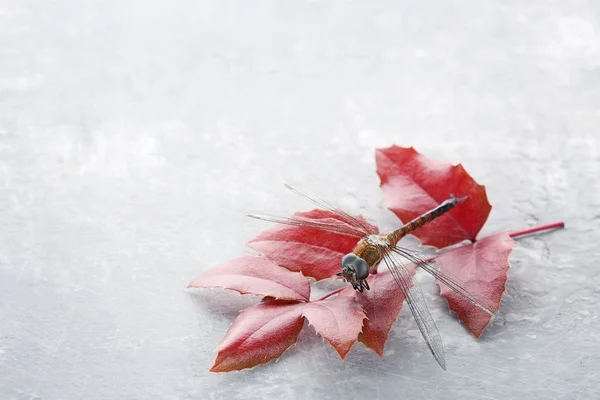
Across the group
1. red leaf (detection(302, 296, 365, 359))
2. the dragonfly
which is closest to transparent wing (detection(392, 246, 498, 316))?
the dragonfly

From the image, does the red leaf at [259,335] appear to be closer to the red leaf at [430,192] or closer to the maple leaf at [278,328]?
the maple leaf at [278,328]

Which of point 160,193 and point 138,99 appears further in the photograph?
point 138,99

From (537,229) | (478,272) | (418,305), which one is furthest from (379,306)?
(537,229)

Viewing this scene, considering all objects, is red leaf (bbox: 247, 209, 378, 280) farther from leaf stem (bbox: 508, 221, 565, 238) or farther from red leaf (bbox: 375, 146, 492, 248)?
leaf stem (bbox: 508, 221, 565, 238)

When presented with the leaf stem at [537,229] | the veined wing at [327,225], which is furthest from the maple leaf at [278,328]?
the leaf stem at [537,229]

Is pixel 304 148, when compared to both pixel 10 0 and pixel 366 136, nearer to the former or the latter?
pixel 366 136

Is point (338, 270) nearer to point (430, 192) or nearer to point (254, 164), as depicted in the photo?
point (430, 192)

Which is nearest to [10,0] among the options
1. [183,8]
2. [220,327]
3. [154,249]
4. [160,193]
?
[183,8]
